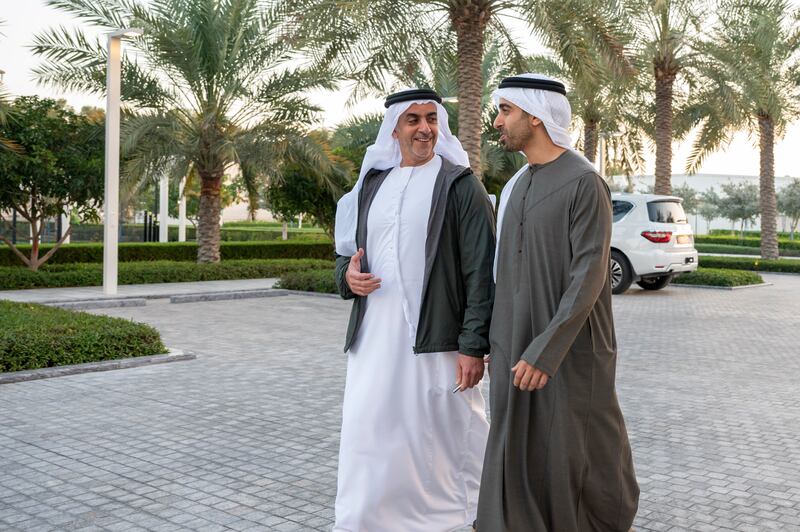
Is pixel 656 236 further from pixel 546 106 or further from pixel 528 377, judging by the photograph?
pixel 528 377

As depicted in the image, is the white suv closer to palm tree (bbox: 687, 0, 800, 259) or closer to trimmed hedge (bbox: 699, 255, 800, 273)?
palm tree (bbox: 687, 0, 800, 259)

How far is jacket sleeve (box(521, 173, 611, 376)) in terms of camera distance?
9.68 ft

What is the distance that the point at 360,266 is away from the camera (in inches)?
150

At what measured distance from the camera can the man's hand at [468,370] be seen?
351 cm

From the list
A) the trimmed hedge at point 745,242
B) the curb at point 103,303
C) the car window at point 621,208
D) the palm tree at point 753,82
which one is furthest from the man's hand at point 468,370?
the trimmed hedge at point 745,242

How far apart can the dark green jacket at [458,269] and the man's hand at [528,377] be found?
49 centimetres

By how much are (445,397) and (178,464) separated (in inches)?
87.0

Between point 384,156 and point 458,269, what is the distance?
2.02ft

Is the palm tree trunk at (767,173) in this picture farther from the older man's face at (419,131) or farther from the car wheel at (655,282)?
the older man's face at (419,131)

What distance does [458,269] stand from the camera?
12.0 ft

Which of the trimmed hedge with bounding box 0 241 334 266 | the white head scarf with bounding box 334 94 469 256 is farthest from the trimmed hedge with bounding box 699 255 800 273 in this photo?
the white head scarf with bounding box 334 94 469 256

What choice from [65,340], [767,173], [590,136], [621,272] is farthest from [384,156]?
[767,173]

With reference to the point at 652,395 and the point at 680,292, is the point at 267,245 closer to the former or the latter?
the point at 680,292

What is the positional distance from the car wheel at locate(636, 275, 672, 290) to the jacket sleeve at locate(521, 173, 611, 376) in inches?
614
